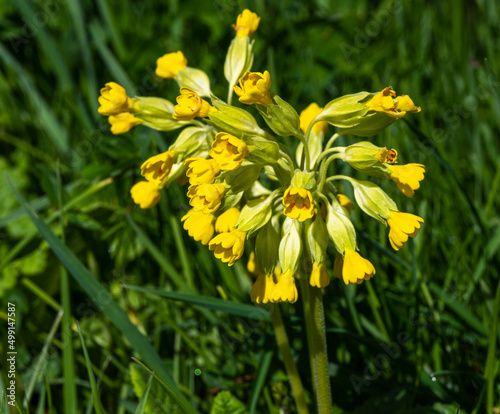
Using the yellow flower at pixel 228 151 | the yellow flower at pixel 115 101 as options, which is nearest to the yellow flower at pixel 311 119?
the yellow flower at pixel 228 151

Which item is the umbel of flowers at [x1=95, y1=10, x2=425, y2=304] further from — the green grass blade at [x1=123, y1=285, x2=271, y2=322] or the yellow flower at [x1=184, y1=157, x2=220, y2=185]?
the green grass blade at [x1=123, y1=285, x2=271, y2=322]

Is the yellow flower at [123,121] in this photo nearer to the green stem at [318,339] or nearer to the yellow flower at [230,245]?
the yellow flower at [230,245]

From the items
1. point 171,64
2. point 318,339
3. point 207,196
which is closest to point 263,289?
point 318,339

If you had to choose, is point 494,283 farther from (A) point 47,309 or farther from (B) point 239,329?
(A) point 47,309

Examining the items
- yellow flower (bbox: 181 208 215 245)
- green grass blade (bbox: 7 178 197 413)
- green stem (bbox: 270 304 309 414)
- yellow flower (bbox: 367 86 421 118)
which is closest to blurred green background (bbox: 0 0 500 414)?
green grass blade (bbox: 7 178 197 413)

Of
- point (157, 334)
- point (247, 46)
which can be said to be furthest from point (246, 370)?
point (247, 46)

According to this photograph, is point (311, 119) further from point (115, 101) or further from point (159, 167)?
point (115, 101)

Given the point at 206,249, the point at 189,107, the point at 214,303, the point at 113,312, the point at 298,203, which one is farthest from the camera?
the point at 206,249
